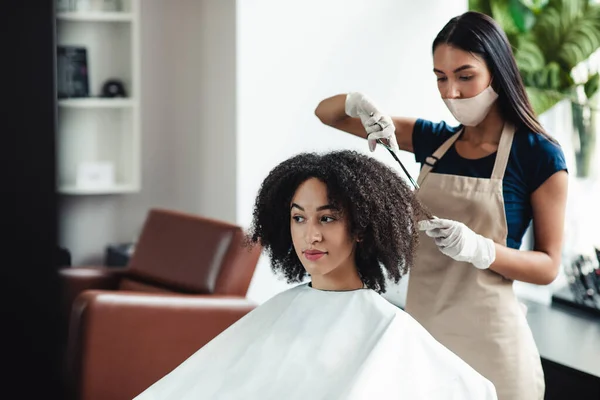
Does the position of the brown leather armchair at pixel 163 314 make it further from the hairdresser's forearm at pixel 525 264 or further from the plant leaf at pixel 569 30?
the plant leaf at pixel 569 30

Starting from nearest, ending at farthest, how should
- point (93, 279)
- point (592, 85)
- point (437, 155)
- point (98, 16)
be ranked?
point (437, 155) → point (592, 85) → point (93, 279) → point (98, 16)

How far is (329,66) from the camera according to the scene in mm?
3100

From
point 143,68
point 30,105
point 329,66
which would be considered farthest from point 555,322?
point 30,105

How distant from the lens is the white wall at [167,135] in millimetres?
3674

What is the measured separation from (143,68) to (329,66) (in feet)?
4.01

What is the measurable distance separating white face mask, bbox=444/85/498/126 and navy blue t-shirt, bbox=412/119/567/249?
9 centimetres

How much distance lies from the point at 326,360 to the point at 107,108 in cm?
283

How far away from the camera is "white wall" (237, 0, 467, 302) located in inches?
A: 119

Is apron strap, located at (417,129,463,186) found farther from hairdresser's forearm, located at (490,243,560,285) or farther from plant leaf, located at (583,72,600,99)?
plant leaf, located at (583,72,600,99)

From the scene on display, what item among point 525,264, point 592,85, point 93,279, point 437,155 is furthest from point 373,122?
point 93,279

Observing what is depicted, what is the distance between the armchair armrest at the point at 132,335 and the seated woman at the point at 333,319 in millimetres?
1059

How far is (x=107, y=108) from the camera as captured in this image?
3775mm

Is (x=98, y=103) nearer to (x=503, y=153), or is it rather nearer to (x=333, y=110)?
(x=333, y=110)

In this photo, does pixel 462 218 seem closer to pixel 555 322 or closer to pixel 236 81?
pixel 555 322
